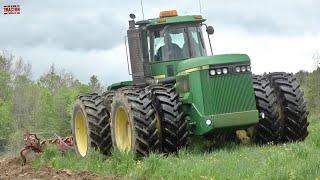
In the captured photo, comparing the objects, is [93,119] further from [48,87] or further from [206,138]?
[48,87]

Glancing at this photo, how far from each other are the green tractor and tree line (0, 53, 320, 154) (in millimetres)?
41647

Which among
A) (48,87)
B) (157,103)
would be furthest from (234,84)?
(48,87)

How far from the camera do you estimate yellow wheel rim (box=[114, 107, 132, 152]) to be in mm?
11109

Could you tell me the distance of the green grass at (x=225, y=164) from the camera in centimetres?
716

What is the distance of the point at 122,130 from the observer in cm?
1123

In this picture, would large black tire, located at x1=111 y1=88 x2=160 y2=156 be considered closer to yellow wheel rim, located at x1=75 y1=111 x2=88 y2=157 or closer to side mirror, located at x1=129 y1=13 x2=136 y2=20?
side mirror, located at x1=129 y1=13 x2=136 y2=20

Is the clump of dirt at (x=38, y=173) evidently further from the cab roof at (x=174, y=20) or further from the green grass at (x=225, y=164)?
the cab roof at (x=174, y=20)

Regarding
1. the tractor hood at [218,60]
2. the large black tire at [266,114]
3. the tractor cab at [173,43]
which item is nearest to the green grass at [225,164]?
the large black tire at [266,114]

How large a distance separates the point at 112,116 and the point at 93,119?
0.83 metres

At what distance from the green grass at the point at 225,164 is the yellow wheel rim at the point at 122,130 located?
47cm

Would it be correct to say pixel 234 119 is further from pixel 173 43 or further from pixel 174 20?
pixel 174 20

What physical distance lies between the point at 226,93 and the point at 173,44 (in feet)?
6.81

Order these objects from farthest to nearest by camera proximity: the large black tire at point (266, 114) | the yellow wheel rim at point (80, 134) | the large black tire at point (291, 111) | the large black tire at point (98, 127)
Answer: the yellow wheel rim at point (80, 134), the large black tire at point (98, 127), the large black tire at point (291, 111), the large black tire at point (266, 114)

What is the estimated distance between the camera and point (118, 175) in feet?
29.3
